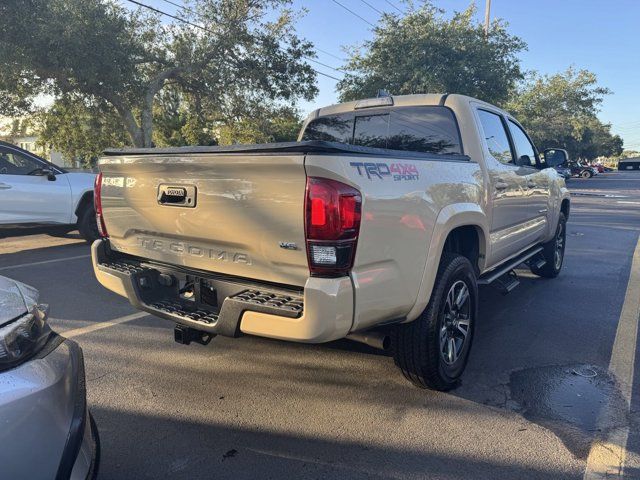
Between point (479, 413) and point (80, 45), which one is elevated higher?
point (80, 45)

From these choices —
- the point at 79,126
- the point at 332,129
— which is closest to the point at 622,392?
the point at 332,129

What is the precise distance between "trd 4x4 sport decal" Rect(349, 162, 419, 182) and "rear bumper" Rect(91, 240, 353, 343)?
57cm

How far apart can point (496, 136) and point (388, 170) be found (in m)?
2.36

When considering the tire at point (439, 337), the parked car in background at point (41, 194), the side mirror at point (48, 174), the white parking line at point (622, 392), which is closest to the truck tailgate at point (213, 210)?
the tire at point (439, 337)

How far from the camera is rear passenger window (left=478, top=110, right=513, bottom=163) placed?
14.3 ft

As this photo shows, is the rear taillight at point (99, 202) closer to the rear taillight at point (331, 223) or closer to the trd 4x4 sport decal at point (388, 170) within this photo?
the rear taillight at point (331, 223)

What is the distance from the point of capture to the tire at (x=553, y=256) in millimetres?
6504

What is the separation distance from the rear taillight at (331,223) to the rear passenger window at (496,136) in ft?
7.61

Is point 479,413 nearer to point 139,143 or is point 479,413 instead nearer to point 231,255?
point 231,255

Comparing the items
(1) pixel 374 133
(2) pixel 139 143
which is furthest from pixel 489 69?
(1) pixel 374 133

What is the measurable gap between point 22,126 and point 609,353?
22810 millimetres

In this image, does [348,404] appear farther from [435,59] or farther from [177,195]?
[435,59]

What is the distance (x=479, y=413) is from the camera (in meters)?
3.10

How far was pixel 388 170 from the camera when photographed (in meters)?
2.72
